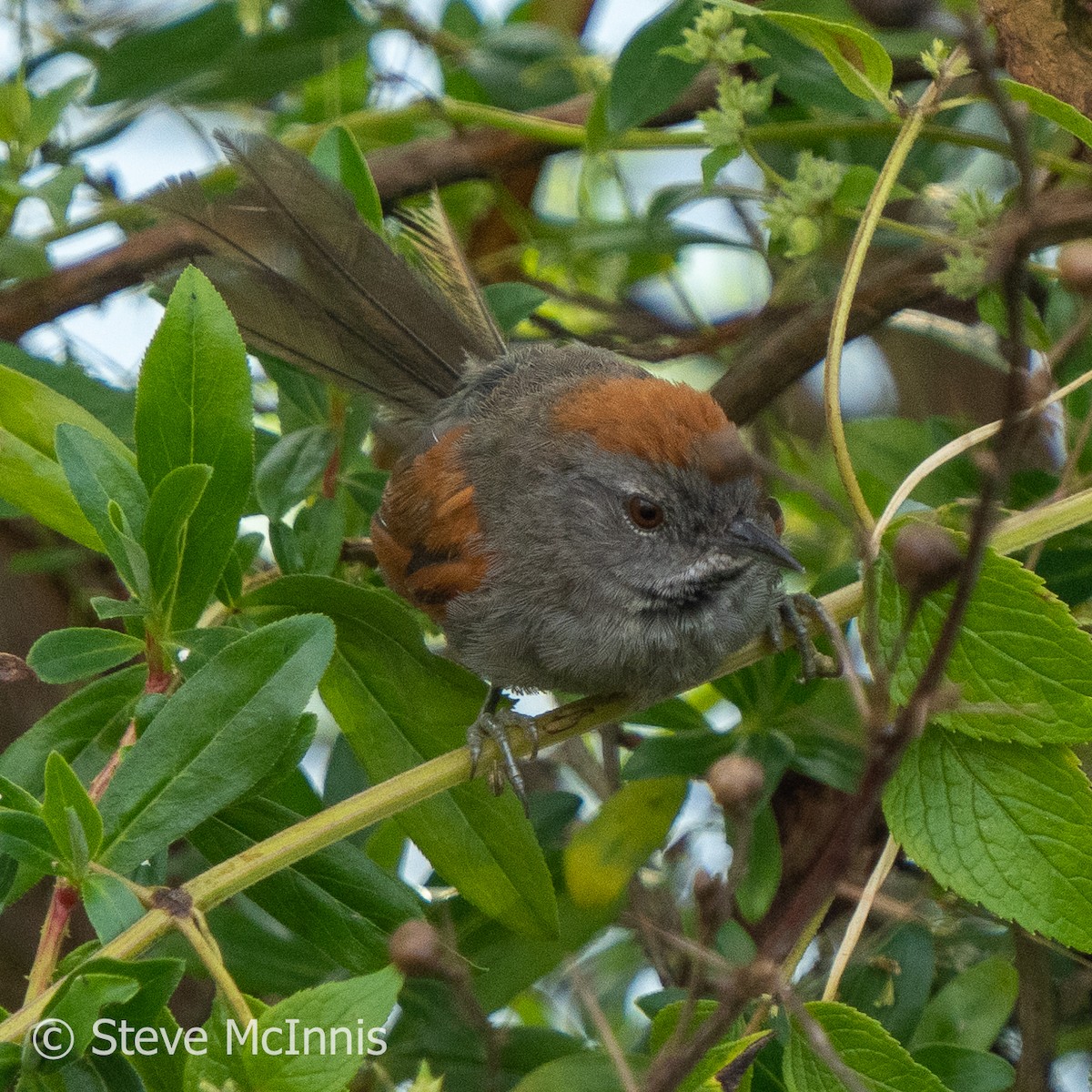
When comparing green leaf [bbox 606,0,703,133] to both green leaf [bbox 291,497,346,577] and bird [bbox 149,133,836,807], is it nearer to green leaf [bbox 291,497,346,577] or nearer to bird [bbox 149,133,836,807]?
bird [bbox 149,133,836,807]

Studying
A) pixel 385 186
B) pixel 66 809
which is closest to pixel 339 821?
pixel 66 809

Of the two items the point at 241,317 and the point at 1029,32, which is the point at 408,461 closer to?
the point at 241,317

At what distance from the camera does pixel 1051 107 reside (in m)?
2.32

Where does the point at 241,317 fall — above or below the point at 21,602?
above

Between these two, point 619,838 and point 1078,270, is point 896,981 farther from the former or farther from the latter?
point 1078,270

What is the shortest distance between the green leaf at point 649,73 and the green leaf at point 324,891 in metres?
1.66

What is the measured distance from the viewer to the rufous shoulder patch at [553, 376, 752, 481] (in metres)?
3.12

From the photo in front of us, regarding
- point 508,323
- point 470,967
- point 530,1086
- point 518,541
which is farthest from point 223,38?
point 530,1086

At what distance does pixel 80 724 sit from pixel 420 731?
0.63 metres

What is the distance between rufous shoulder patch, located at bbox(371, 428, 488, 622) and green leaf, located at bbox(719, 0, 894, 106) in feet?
4.57

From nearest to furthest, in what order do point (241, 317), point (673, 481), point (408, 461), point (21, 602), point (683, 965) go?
point (683, 965)
point (673, 481)
point (241, 317)
point (408, 461)
point (21, 602)

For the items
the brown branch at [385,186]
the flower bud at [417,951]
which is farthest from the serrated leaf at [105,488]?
the brown branch at [385,186]

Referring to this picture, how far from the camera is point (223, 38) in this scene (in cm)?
369

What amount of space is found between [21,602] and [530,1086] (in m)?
2.31
